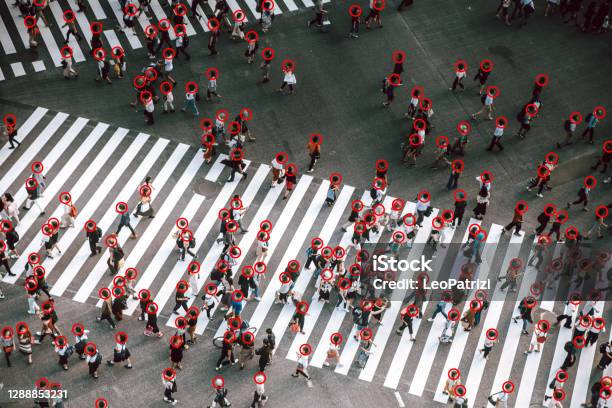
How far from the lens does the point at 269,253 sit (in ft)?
109

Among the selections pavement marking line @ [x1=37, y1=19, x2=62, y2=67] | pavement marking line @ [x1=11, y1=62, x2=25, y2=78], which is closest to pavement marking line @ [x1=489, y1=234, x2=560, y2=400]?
pavement marking line @ [x1=37, y1=19, x2=62, y2=67]

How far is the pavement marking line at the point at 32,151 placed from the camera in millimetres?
34750

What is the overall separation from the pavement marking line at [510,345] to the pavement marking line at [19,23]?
23.1m

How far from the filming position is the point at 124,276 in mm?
31812

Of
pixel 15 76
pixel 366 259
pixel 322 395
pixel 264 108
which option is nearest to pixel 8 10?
pixel 15 76

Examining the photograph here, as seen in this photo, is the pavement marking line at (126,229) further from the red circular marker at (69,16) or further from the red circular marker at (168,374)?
Answer: the red circular marker at (69,16)

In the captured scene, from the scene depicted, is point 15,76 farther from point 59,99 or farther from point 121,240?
point 121,240

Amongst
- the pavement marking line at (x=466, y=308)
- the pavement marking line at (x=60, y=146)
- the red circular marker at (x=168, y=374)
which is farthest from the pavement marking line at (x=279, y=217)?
the pavement marking line at (x=60, y=146)

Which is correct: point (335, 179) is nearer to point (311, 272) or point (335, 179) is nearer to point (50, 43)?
point (311, 272)

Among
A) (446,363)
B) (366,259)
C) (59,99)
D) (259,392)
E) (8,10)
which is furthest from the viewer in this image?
(8,10)

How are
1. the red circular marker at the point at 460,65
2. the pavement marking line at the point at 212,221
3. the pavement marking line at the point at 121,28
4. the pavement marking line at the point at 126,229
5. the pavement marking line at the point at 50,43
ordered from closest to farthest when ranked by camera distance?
the pavement marking line at the point at 126,229 → the pavement marking line at the point at 212,221 → the red circular marker at the point at 460,65 → the pavement marking line at the point at 50,43 → the pavement marking line at the point at 121,28

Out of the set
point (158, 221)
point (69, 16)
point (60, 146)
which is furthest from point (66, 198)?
point (69, 16)

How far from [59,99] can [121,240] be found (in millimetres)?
8019

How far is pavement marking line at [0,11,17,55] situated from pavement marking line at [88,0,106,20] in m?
3.96
